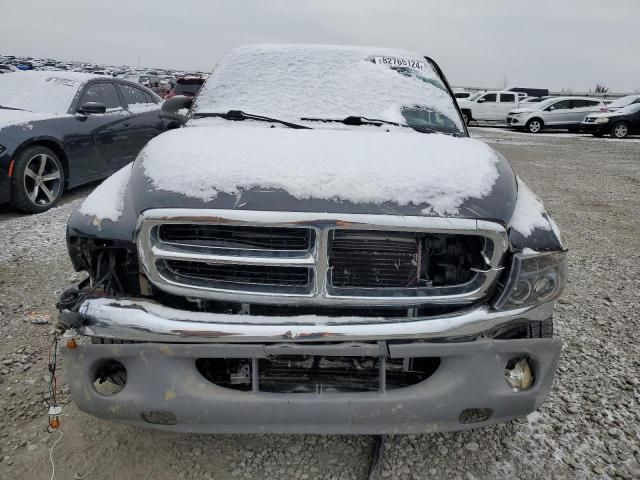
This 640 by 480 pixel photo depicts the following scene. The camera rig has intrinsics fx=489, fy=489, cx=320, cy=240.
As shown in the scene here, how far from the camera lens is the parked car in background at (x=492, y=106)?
2353 cm

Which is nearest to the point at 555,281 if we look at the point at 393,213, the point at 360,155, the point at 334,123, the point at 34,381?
the point at 393,213

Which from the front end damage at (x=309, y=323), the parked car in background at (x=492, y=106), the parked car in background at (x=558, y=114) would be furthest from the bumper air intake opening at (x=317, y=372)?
the parked car in background at (x=492, y=106)

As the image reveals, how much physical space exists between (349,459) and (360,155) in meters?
1.33

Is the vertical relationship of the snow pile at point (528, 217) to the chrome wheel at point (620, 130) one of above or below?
above

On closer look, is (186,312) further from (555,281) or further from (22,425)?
(555,281)

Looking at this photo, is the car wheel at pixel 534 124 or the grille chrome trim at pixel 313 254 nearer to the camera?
the grille chrome trim at pixel 313 254

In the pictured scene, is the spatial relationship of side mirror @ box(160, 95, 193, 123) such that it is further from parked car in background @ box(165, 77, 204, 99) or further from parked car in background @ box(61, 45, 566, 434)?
parked car in background @ box(165, 77, 204, 99)

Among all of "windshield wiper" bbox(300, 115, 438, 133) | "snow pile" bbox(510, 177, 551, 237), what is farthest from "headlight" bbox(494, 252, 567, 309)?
"windshield wiper" bbox(300, 115, 438, 133)

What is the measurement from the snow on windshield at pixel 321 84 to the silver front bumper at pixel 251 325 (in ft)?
5.11

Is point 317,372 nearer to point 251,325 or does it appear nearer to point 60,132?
point 251,325

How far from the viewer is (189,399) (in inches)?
67.8

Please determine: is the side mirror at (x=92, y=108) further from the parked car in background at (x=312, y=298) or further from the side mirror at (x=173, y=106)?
the parked car in background at (x=312, y=298)

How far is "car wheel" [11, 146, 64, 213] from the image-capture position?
5.22m

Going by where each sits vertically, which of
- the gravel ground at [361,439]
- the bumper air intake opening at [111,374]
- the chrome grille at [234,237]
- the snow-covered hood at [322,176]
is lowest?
the gravel ground at [361,439]
